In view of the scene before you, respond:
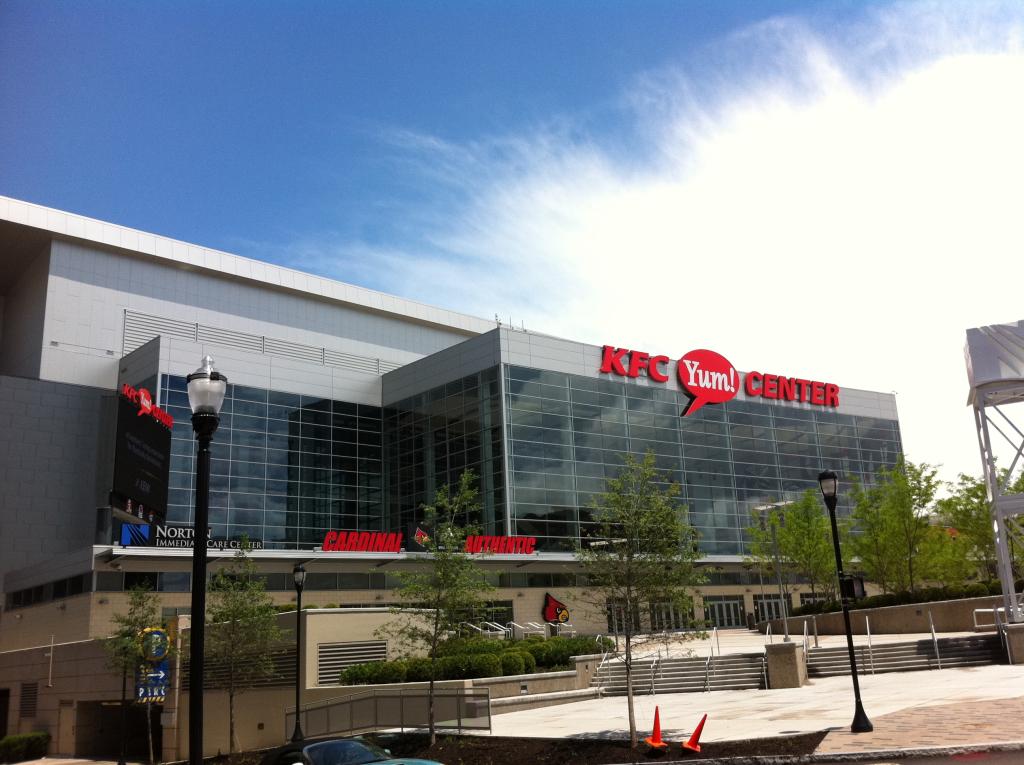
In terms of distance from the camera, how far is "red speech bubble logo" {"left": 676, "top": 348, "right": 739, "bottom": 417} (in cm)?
6906

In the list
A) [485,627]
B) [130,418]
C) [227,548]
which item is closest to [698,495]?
[485,627]

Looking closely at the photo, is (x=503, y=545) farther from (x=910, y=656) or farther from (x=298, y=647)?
(x=910, y=656)

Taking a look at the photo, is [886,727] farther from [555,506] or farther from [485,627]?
[555,506]

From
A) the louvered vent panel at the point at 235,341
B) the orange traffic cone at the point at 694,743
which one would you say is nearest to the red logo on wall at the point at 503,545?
the louvered vent panel at the point at 235,341

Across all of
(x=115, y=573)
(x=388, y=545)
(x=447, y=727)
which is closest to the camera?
(x=447, y=727)

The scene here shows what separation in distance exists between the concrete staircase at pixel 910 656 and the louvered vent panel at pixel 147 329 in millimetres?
52780

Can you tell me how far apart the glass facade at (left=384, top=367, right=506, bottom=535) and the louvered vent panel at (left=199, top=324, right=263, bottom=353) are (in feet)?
43.3

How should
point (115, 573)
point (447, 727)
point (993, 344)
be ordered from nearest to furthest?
1. point (447, 727)
2. point (993, 344)
3. point (115, 573)

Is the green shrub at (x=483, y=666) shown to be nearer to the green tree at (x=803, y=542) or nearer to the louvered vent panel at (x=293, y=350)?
the green tree at (x=803, y=542)

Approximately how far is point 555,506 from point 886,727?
40.6m

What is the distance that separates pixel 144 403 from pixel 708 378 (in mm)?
39845

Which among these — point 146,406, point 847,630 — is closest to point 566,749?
point 847,630

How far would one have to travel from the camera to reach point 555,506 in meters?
59.1

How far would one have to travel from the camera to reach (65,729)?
4138 centimetres
